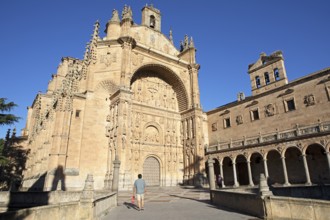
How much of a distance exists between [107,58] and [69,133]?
28.8 feet

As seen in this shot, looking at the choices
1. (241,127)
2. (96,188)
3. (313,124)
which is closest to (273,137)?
(313,124)

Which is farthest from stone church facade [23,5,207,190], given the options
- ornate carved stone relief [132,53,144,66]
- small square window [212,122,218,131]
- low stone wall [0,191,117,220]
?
low stone wall [0,191,117,220]

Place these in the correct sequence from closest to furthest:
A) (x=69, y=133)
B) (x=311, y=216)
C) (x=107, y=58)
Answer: (x=311, y=216), (x=69, y=133), (x=107, y=58)

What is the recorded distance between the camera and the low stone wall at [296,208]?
4.89 metres

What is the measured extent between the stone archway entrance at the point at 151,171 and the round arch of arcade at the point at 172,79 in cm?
807

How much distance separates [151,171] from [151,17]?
2159 cm

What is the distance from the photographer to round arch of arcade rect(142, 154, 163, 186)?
23.5 m

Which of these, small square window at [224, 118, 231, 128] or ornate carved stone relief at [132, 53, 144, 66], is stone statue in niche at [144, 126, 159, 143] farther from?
small square window at [224, 118, 231, 128]

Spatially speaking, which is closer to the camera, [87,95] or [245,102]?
[87,95]

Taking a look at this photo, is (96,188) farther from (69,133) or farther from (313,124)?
(313,124)

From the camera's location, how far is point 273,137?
21828 millimetres

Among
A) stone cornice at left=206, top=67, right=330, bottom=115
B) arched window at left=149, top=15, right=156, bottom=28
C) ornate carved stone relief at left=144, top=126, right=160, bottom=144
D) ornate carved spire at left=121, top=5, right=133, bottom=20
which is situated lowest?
ornate carved stone relief at left=144, top=126, right=160, bottom=144

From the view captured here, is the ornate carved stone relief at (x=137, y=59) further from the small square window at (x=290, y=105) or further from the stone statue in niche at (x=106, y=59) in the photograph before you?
the small square window at (x=290, y=105)

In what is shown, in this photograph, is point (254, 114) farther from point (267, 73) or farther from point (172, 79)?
point (172, 79)
